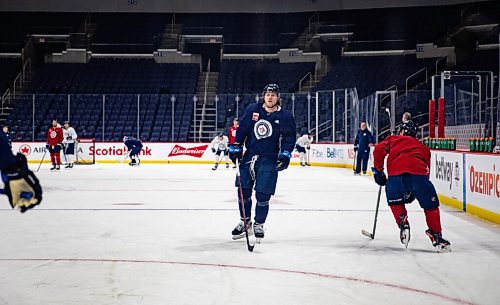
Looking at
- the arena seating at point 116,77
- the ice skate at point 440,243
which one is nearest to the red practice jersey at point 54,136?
the arena seating at point 116,77

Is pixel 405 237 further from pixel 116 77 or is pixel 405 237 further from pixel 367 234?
pixel 116 77

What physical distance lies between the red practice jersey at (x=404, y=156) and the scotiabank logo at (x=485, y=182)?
7.55 feet

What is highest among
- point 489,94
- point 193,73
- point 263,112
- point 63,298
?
point 193,73

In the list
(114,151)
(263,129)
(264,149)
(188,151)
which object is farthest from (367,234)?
(114,151)

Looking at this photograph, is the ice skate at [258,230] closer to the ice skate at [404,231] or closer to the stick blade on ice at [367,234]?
the stick blade on ice at [367,234]

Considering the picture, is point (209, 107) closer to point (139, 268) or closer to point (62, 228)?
point (62, 228)

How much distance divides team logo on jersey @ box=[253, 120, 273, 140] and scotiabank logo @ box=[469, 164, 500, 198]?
3.47m

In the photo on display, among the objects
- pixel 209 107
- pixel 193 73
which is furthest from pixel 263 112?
pixel 193 73

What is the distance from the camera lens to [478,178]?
28.8 ft

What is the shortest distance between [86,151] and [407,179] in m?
20.6

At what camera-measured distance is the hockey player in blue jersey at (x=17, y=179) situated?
303cm

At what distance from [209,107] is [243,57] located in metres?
8.11

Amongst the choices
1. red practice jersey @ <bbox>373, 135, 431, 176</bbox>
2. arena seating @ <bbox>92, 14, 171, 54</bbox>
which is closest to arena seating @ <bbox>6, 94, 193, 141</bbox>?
arena seating @ <bbox>92, 14, 171, 54</bbox>

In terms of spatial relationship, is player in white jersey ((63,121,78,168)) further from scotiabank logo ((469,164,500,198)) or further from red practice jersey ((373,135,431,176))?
red practice jersey ((373,135,431,176))
